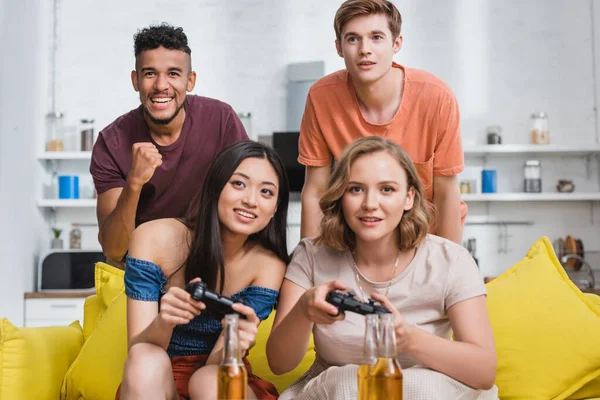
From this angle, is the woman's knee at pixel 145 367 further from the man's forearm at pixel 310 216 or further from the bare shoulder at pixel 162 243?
the man's forearm at pixel 310 216

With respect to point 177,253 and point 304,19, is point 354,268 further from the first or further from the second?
point 304,19

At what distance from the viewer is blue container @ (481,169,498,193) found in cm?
527

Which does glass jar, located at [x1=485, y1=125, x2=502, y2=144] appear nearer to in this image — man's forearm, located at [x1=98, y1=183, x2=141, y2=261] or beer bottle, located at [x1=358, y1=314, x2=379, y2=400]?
man's forearm, located at [x1=98, y1=183, x2=141, y2=261]

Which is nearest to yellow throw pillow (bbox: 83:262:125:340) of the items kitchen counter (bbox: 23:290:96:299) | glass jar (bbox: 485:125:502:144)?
kitchen counter (bbox: 23:290:96:299)

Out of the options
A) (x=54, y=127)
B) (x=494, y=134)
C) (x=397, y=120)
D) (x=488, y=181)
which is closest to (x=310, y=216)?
(x=397, y=120)

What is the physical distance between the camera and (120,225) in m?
2.30

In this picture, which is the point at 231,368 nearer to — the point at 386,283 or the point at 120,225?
the point at 386,283

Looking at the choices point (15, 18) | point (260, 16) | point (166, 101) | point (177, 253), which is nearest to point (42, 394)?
point (177, 253)

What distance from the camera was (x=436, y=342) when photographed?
1.52 metres

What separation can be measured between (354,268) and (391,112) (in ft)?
2.31

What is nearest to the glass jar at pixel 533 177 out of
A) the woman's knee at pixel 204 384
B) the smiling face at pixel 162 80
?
the smiling face at pixel 162 80

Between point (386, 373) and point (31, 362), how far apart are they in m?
1.42

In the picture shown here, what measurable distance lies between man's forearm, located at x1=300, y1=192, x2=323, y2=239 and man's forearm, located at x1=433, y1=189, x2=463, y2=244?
1.26ft

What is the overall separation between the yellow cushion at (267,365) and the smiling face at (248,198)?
22.9 inches
